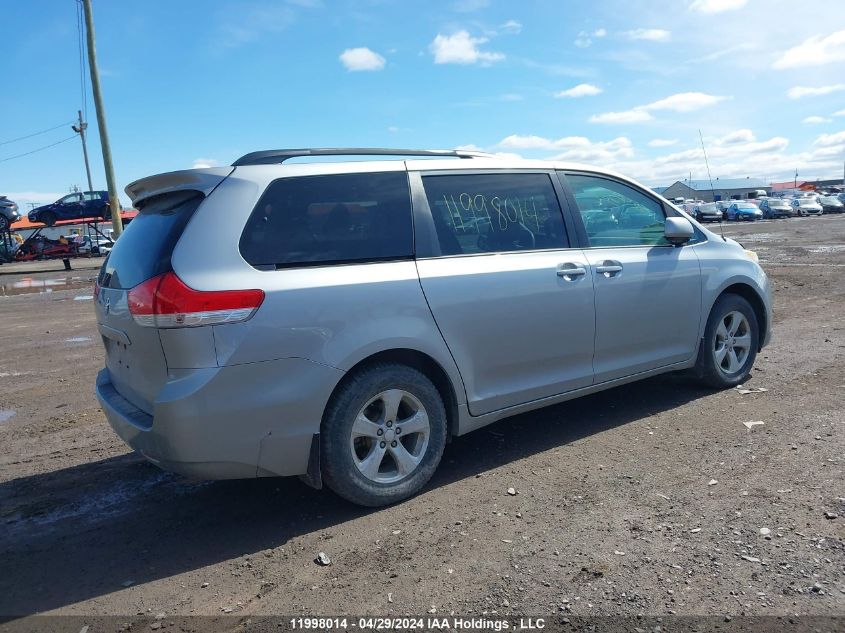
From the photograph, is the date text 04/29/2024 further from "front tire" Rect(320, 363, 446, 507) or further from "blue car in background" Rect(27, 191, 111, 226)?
"blue car in background" Rect(27, 191, 111, 226)

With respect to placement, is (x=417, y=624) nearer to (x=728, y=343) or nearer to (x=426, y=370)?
(x=426, y=370)

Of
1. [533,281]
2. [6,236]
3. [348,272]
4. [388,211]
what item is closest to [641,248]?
[533,281]

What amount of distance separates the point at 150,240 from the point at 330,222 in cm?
96

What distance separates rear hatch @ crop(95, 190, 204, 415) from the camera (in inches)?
135

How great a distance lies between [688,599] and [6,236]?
4692cm

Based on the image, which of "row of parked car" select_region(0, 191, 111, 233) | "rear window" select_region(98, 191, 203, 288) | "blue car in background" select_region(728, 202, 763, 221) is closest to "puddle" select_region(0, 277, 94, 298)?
"row of parked car" select_region(0, 191, 111, 233)

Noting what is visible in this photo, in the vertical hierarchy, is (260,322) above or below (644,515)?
above

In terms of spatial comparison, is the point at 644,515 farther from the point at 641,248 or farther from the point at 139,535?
the point at 139,535

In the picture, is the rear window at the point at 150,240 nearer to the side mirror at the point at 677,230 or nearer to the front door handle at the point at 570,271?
the front door handle at the point at 570,271

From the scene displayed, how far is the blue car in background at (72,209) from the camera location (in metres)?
38.5

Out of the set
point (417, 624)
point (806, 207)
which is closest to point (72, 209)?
point (417, 624)

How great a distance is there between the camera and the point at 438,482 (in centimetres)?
423

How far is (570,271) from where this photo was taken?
4582 millimetres

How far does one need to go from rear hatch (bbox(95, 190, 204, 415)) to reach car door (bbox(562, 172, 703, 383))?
270cm
